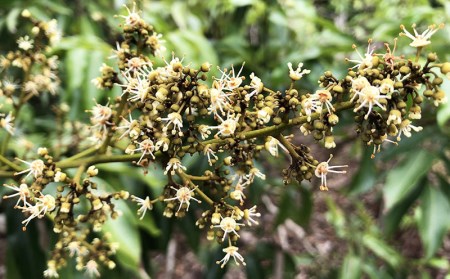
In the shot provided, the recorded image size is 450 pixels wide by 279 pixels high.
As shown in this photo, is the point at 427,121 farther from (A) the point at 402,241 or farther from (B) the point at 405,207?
(A) the point at 402,241

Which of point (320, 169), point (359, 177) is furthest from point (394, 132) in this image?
point (359, 177)

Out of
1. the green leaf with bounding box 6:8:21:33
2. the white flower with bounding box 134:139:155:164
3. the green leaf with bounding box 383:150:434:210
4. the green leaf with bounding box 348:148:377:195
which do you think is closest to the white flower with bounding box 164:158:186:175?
the white flower with bounding box 134:139:155:164

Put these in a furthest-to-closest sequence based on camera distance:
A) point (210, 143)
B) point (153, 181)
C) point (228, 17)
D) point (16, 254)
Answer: point (228, 17) → point (16, 254) → point (153, 181) → point (210, 143)

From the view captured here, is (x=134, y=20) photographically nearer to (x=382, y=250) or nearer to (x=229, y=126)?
(x=229, y=126)

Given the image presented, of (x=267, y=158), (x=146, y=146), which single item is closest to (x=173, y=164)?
(x=146, y=146)

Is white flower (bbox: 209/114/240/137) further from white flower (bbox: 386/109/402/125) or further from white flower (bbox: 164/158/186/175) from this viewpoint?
white flower (bbox: 386/109/402/125)

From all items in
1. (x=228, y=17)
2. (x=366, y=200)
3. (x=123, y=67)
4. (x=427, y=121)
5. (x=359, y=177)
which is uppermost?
(x=123, y=67)

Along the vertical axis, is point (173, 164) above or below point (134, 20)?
below

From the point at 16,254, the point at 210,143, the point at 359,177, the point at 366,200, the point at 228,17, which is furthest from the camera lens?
the point at 366,200
